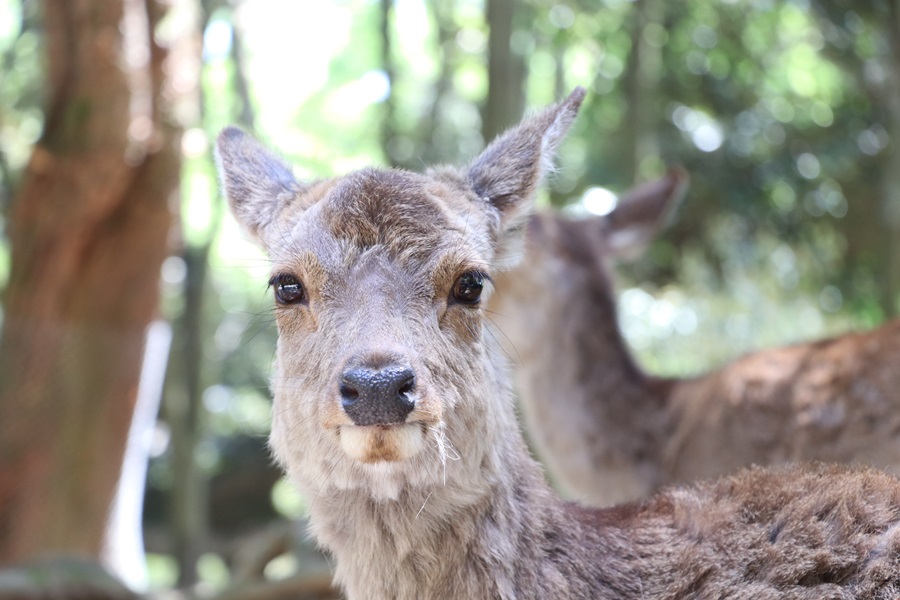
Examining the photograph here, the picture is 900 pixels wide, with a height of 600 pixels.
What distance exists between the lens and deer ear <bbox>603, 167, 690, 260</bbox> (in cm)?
823

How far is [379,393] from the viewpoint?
3.13 m

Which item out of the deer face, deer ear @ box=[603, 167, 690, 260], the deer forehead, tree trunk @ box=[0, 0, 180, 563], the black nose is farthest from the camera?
tree trunk @ box=[0, 0, 180, 563]

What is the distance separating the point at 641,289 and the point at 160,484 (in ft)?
32.3

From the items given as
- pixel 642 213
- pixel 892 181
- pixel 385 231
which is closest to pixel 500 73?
pixel 642 213

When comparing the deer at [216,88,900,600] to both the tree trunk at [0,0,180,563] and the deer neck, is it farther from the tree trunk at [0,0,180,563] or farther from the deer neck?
the tree trunk at [0,0,180,563]

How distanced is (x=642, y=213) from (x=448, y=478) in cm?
523

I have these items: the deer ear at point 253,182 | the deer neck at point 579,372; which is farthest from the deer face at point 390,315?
the deer neck at point 579,372

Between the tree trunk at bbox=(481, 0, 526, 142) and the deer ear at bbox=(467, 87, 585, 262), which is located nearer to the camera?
the deer ear at bbox=(467, 87, 585, 262)

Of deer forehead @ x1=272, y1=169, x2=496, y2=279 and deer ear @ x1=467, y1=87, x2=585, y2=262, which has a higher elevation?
deer ear @ x1=467, y1=87, x2=585, y2=262

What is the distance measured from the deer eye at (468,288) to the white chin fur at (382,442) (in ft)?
2.06

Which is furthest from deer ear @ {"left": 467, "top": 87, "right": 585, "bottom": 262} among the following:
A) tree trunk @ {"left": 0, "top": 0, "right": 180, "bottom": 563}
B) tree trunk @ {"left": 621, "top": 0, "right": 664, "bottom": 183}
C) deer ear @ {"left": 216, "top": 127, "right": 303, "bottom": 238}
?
tree trunk @ {"left": 0, "top": 0, "right": 180, "bottom": 563}

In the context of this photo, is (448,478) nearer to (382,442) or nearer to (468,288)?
(382,442)

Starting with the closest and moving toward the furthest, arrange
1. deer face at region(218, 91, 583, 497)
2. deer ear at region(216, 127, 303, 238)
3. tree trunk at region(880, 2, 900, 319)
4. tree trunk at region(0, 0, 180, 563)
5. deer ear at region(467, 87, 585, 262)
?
deer face at region(218, 91, 583, 497) < deer ear at region(467, 87, 585, 262) < deer ear at region(216, 127, 303, 238) < tree trunk at region(880, 2, 900, 319) < tree trunk at region(0, 0, 180, 563)

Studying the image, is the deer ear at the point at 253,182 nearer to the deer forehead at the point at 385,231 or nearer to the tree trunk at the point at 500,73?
the deer forehead at the point at 385,231
